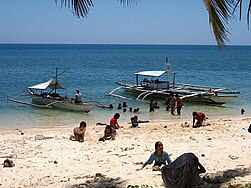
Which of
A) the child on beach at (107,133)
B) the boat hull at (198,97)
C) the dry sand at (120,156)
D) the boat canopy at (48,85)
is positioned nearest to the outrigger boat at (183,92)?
the boat hull at (198,97)

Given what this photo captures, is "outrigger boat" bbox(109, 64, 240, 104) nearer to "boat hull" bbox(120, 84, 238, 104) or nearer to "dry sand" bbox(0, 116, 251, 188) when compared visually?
"boat hull" bbox(120, 84, 238, 104)

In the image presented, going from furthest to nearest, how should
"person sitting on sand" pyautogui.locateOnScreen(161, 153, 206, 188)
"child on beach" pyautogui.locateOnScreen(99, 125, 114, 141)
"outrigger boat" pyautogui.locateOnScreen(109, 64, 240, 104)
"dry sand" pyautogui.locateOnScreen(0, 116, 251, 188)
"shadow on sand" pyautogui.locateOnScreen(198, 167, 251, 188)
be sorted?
"outrigger boat" pyautogui.locateOnScreen(109, 64, 240, 104)
"child on beach" pyautogui.locateOnScreen(99, 125, 114, 141)
"dry sand" pyautogui.locateOnScreen(0, 116, 251, 188)
"shadow on sand" pyautogui.locateOnScreen(198, 167, 251, 188)
"person sitting on sand" pyautogui.locateOnScreen(161, 153, 206, 188)

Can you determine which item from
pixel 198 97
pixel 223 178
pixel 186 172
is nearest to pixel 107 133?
pixel 223 178

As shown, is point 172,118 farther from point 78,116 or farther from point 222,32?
point 222,32

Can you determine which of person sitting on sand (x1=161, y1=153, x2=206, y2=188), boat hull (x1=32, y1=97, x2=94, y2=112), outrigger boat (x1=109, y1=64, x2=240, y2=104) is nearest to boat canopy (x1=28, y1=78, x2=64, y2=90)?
boat hull (x1=32, y1=97, x2=94, y2=112)

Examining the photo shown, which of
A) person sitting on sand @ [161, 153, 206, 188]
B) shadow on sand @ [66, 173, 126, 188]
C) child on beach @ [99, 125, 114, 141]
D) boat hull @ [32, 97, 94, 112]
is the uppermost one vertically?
person sitting on sand @ [161, 153, 206, 188]

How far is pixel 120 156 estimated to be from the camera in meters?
11.2

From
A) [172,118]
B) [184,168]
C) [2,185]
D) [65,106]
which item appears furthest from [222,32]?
[65,106]

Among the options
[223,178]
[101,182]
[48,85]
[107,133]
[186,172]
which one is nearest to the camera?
[186,172]

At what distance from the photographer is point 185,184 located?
6637 mm

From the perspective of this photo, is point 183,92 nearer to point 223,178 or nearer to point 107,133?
point 107,133

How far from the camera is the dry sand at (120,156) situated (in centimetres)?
845

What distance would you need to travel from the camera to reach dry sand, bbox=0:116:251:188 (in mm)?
8453

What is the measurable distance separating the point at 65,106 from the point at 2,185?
50.9ft
